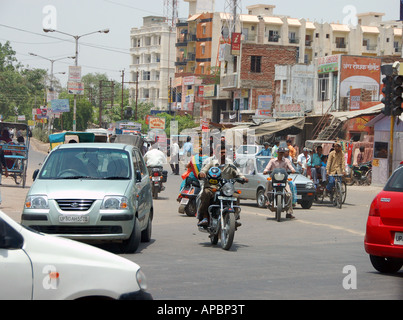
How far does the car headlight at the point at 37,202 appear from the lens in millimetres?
11487

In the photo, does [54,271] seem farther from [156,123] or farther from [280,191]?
[156,123]

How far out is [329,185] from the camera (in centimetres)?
2348

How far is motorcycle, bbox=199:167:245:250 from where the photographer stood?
12633 millimetres

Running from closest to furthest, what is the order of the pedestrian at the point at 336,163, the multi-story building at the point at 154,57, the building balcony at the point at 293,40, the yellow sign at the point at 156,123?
the pedestrian at the point at 336,163, the yellow sign at the point at 156,123, the building balcony at the point at 293,40, the multi-story building at the point at 154,57

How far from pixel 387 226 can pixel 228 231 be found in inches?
133

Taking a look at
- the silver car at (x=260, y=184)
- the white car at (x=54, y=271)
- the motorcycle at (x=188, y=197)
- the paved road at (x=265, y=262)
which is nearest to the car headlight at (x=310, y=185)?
the silver car at (x=260, y=184)

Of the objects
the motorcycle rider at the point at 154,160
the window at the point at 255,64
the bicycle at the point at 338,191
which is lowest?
the bicycle at the point at 338,191

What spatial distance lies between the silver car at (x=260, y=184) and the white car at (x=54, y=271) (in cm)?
1722

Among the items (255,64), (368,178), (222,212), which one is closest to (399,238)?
(222,212)

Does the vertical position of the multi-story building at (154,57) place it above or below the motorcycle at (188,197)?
above

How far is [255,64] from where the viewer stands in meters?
72.8

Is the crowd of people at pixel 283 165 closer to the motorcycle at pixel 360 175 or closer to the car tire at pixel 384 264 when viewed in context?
the car tire at pixel 384 264

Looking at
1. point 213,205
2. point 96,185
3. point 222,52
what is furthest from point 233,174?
point 222,52
